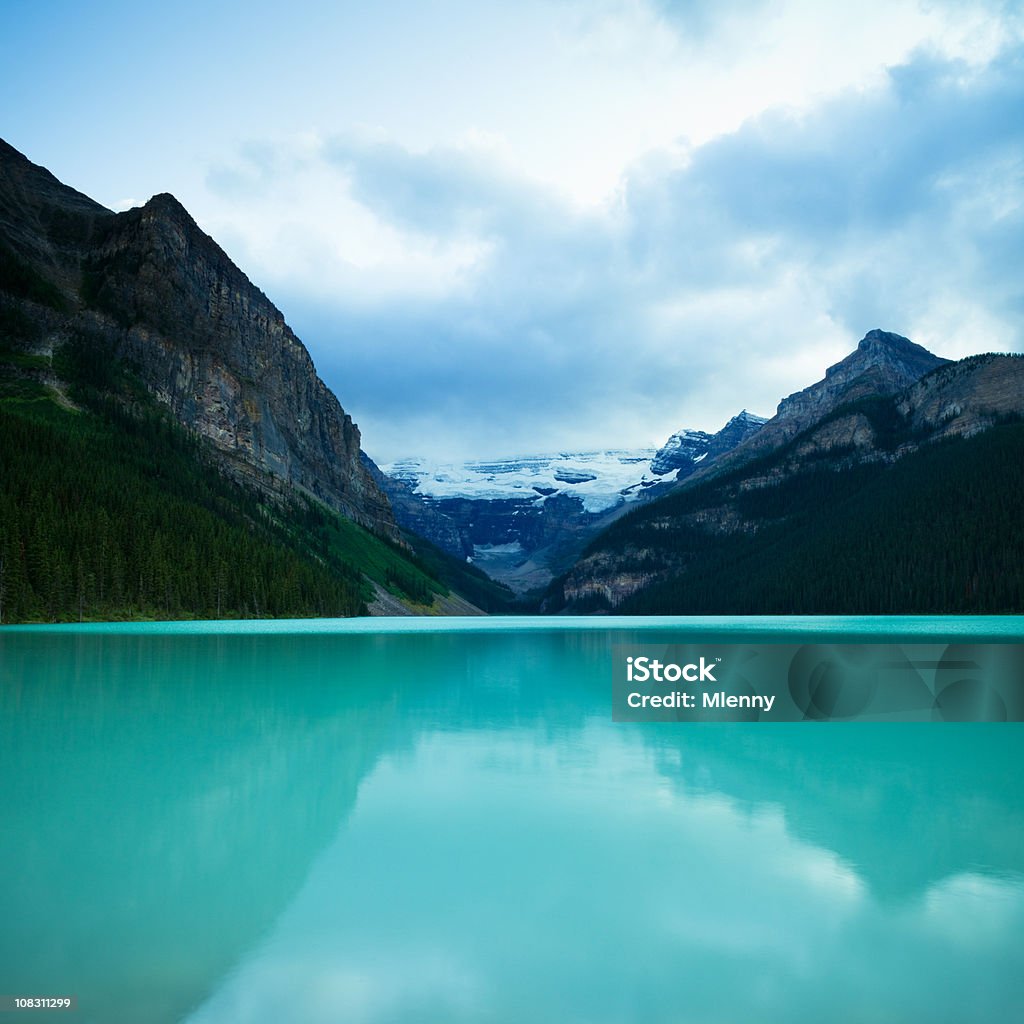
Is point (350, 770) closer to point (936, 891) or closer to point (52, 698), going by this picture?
point (936, 891)

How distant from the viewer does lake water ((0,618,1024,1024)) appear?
33.4 feet

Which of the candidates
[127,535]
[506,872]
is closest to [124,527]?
Result: [127,535]

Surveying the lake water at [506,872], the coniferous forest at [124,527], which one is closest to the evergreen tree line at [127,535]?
the coniferous forest at [124,527]

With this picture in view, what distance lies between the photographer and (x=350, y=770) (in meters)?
23.1

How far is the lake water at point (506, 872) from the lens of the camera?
33.4ft

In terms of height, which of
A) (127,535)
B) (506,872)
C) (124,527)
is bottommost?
(506,872)

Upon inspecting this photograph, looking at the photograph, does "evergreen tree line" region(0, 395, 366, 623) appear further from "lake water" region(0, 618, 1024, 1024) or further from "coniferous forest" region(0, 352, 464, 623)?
"lake water" region(0, 618, 1024, 1024)

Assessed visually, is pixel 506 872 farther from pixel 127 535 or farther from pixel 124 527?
pixel 124 527

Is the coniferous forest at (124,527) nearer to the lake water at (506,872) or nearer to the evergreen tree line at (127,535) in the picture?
the evergreen tree line at (127,535)

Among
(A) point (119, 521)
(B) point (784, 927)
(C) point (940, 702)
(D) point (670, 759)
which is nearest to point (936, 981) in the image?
(B) point (784, 927)

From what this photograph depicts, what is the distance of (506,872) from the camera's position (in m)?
14.8

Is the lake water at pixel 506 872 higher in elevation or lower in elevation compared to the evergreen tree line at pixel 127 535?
lower

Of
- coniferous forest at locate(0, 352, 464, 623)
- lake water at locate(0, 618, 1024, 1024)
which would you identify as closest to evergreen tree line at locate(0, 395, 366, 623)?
coniferous forest at locate(0, 352, 464, 623)

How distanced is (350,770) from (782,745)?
47.0ft
